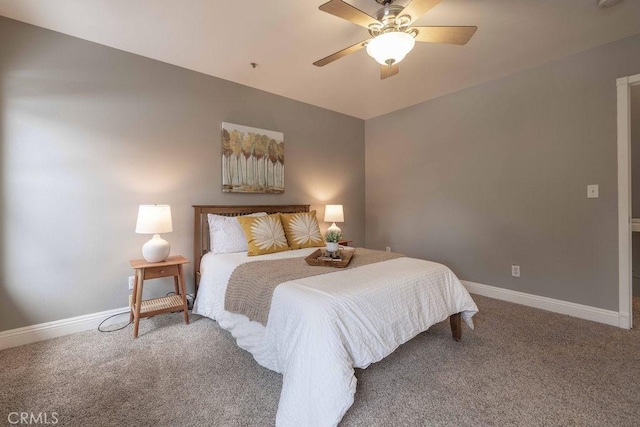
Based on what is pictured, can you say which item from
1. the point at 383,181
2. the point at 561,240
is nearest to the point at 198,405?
the point at 561,240

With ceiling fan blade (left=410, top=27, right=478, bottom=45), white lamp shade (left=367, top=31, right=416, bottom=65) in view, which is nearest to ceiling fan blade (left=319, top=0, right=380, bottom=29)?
white lamp shade (left=367, top=31, right=416, bottom=65)

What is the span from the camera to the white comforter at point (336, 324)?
1.31 metres

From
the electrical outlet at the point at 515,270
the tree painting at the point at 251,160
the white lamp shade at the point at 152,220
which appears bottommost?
the electrical outlet at the point at 515,270

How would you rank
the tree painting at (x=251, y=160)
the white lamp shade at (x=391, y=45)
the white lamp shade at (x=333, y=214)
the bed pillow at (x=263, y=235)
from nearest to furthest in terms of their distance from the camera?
the white lamp shade at (x=391, y=45) < the bed pillow at (x=263, y=235) < the tree painting at (x=251, y=160) < the white lamp shade at (x=333, y=214)

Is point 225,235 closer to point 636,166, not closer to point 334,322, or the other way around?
point 334,322

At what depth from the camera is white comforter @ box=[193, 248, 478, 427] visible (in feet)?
4.30

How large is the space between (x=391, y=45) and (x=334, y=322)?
168 centimetres

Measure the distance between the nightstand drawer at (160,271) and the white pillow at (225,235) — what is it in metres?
0.42

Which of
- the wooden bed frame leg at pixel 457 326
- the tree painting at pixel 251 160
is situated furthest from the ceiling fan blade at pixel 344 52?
the wooden bed frame leg at pixel 457 326

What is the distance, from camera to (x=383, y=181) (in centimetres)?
454

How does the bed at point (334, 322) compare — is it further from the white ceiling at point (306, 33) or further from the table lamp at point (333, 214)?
the white ceiling at point (306, 33)

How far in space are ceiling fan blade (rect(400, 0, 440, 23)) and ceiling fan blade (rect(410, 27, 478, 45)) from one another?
94mm

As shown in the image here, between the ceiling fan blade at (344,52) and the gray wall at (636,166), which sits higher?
the ceiling fan blade at (344,52)

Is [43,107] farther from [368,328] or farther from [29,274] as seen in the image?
[368,328]
